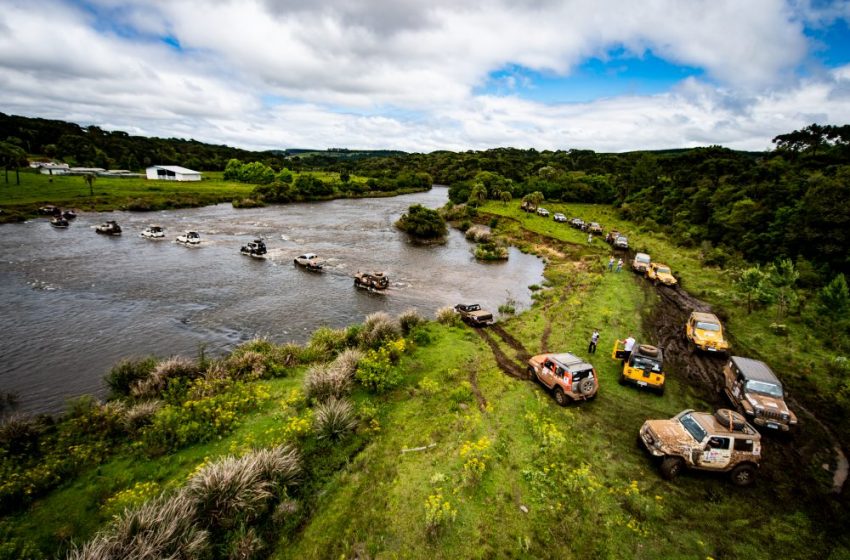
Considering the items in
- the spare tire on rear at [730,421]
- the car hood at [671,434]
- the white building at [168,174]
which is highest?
the white building at [168,174]

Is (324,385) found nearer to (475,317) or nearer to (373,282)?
(475,317)

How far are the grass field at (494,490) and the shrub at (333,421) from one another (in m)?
0.43

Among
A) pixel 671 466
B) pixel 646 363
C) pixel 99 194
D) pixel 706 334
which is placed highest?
pixel 99 194

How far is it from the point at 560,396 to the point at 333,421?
1013cm

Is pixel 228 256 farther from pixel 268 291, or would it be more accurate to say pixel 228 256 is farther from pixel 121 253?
pixel 268 291

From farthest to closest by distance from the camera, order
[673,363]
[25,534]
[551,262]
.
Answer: [551,262], [673,363], [25,534]

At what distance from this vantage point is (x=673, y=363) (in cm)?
2194

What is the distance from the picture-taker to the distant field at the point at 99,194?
64.3 meters

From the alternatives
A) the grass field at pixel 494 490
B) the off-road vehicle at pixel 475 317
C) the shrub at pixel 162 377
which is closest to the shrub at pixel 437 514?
the grass field at pixel 494 490

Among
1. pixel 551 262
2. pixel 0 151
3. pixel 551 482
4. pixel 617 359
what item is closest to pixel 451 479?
pixel 551 482

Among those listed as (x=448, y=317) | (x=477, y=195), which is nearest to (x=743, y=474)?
(x=448, y=317)

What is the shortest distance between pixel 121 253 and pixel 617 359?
54338 millimetres

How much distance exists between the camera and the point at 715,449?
12.8m

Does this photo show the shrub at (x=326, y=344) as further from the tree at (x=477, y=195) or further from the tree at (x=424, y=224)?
the tree at (x=477, y=195)
